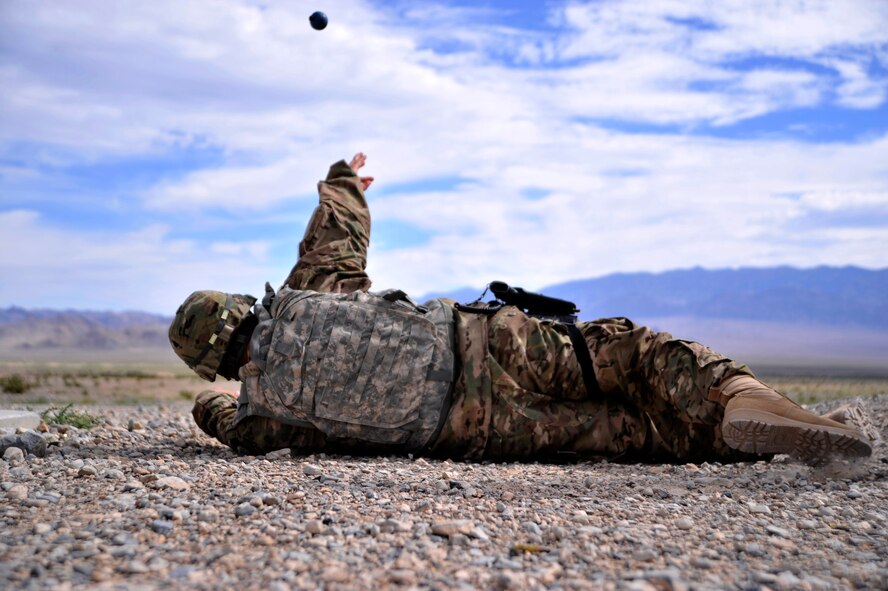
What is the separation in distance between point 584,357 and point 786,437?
4.52 feet

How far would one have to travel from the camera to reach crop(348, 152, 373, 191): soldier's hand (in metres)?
7.89

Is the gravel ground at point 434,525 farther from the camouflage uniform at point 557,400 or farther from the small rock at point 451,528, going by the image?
the camouflage uniform at point 557,400

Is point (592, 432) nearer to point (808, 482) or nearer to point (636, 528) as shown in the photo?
point (808, 482)

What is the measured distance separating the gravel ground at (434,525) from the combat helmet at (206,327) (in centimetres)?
83

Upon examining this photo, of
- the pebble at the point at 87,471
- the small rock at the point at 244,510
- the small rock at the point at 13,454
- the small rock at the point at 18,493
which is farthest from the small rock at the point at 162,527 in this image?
the small rock at the point at 13,454

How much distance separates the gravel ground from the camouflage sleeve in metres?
1.70

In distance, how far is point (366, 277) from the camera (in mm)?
7082

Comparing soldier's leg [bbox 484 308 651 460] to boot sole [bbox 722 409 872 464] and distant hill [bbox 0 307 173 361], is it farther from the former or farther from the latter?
distant hill [bbox 0 307 173 361]

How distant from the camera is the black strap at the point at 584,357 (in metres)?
5.71

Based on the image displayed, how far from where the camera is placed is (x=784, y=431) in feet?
15.5

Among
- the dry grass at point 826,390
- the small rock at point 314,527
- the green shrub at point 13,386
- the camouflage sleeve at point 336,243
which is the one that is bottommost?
the green shrub at point 13,386

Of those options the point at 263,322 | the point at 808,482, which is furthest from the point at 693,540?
the point at 263,322

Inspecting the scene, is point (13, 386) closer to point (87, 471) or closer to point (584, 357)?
point (87, 471)

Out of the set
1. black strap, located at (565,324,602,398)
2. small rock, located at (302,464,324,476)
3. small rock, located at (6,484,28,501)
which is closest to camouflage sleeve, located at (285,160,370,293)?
black strap, located at (565,324,602,398)
